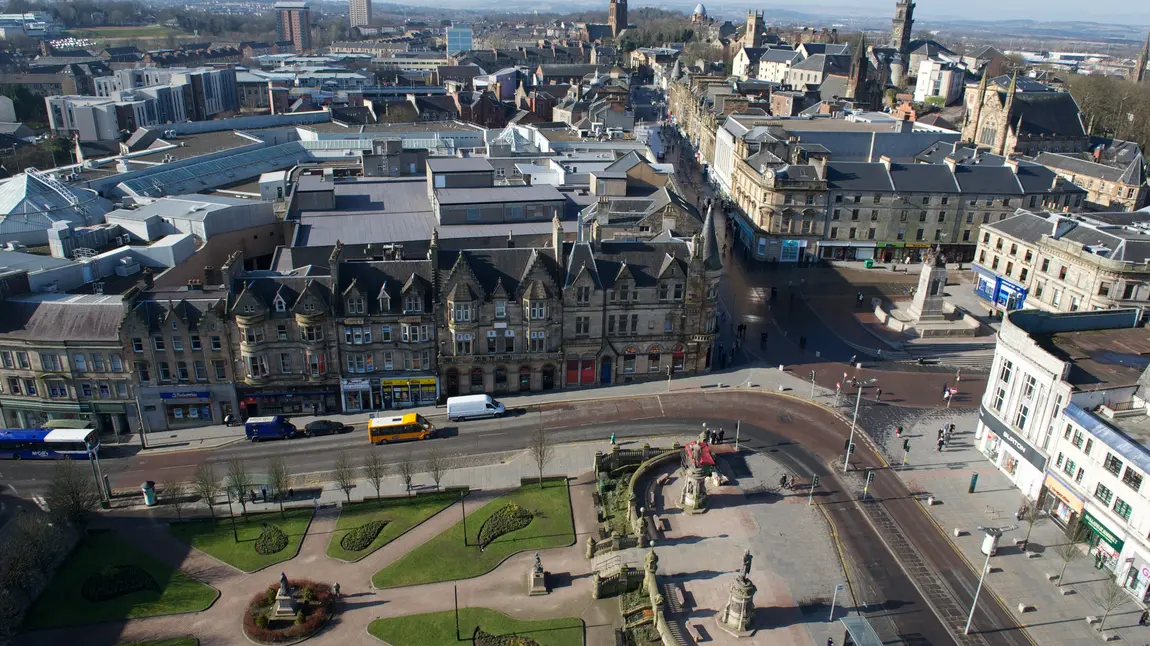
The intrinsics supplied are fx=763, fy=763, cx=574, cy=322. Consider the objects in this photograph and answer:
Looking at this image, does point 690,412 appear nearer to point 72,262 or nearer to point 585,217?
point 585,217

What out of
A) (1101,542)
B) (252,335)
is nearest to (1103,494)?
(1101,542)

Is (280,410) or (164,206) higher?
(164,206)

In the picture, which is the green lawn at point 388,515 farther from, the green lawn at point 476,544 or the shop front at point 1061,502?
the shop front at point 1061,502

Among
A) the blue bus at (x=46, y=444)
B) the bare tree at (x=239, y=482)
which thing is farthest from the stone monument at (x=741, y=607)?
the blue bus at (x=46, y=444)

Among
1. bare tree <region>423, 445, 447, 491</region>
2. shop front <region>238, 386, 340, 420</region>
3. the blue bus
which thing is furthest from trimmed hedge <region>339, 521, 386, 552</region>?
the blue bus

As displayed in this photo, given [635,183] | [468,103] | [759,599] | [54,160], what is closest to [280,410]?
[759,599]

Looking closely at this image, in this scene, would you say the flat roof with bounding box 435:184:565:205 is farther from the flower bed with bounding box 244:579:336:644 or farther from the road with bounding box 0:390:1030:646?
the flower bed with bounding box 244:579:336:644
